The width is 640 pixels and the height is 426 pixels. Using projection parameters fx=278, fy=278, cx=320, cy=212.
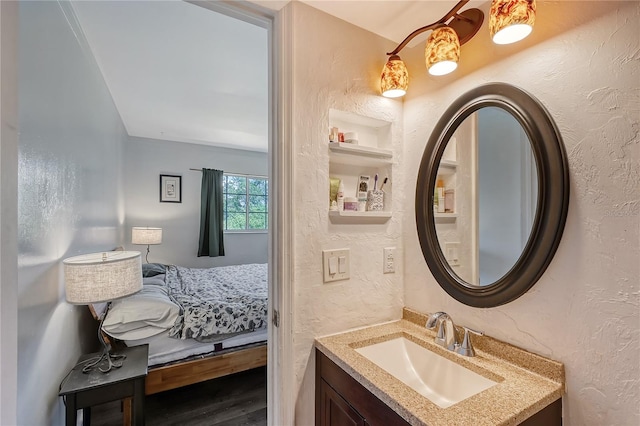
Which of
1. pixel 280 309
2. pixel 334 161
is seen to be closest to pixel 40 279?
pixel 280 309

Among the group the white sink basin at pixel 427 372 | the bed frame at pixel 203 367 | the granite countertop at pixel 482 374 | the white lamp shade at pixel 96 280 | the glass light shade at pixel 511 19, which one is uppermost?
the glass light shade at pixel 511 19

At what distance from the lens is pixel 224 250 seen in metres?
4.62

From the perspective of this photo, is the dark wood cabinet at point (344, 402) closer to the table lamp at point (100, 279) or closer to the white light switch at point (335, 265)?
the white light switch at point (335, 265)

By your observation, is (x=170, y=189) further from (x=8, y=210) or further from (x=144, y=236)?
(x=8, y=210)

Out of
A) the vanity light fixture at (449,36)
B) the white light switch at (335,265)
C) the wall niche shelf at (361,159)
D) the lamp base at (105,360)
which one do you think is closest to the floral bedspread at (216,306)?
the lamp base at (105,360)

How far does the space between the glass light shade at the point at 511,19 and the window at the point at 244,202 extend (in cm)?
445

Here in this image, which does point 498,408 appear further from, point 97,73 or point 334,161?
point 97,73

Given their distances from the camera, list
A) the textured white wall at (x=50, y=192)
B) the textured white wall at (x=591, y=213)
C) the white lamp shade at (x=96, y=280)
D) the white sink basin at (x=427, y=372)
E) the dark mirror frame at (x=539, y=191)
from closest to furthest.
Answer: the textured white wall at (x=591, y=213) → the dark mirror frame at (x=539, y=191) → the white sink basin at (x=427, y=372) → the textured white wall at (x=50, y=192) → the white lamp shade at (x=96, y=280)

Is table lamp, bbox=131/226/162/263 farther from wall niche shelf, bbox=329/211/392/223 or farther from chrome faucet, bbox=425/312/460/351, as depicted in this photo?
chrome faucet, bbox=425/312/460/351

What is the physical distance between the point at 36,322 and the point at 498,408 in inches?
67.8

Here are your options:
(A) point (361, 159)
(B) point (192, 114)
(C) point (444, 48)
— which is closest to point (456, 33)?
(C) point (444, 48)

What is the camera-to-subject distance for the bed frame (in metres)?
1.93

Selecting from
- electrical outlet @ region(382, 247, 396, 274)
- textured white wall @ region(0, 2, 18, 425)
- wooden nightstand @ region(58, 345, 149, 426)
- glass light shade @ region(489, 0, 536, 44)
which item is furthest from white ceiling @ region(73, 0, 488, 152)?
wooden nightstand @ region(58, 345, 149, 426)

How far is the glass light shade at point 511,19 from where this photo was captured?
81 centimetres
